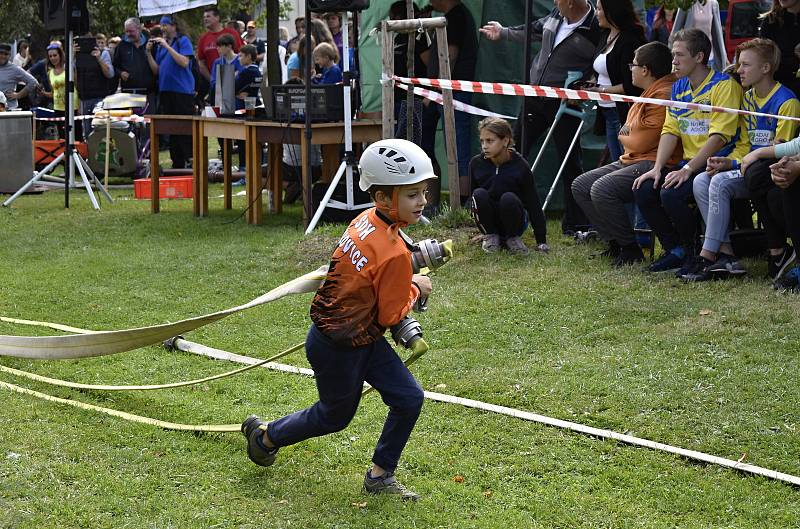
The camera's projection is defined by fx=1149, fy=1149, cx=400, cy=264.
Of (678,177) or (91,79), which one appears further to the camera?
(91,79)

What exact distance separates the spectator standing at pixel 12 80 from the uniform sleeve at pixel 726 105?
14.7 m

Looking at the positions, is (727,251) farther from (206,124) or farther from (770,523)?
(206,124)

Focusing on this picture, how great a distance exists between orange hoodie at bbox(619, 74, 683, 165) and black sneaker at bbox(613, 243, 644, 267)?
0.68 meters

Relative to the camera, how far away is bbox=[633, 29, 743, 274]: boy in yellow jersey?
8.63 m

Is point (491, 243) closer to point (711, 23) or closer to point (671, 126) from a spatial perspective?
point (671, 126)

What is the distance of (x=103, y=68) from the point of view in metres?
19.3

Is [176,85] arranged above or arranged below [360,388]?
above

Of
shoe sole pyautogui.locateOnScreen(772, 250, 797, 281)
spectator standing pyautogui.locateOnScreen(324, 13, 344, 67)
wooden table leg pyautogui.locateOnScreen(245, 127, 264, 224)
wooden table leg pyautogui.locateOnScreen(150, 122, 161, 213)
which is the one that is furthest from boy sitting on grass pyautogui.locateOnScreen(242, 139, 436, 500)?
spectator standing pyautogui.locateOnScreen(324, 13, 344, 67)

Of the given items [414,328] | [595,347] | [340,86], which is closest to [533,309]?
[595,347]

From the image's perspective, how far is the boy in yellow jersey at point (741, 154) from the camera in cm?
830

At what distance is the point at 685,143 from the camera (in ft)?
29.2

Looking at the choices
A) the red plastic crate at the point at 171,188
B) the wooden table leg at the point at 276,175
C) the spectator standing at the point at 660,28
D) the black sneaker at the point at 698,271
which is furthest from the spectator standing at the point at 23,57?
the black sneaker at the point at 698,271

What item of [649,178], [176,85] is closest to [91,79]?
[176,85]

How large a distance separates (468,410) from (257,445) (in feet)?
4.47
